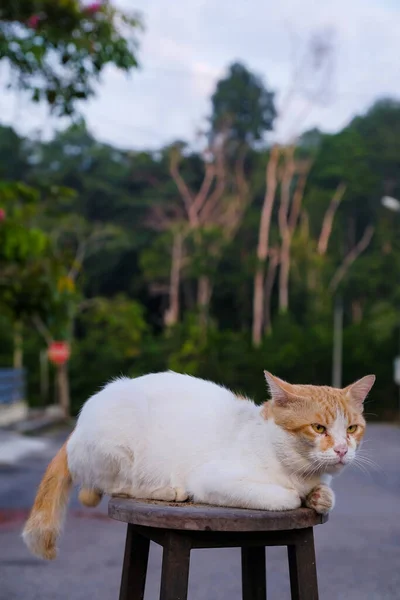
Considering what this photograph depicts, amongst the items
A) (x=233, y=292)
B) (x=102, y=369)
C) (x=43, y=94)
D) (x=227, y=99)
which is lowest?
(x=102, y=369)

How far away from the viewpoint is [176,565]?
2510 mm

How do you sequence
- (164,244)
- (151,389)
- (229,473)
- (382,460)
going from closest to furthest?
(229,473) → (151,389) → (382,460) → (164,244)

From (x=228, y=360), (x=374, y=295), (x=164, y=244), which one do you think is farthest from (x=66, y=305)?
(x=374, y=295)

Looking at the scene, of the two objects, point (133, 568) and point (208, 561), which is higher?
point (133, 568)

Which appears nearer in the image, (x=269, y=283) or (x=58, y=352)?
(x=58, y=352)

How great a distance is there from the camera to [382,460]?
13.7 meters

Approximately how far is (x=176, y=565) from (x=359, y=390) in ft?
2.44

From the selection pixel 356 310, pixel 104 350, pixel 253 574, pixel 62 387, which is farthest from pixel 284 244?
pixel 253 574

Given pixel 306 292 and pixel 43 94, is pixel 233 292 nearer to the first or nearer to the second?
pixel 306 292

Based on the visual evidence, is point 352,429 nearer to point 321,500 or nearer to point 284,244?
point 321,500

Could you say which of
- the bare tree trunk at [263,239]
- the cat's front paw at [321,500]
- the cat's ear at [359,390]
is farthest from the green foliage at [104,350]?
the cat's front paw at [321,500]

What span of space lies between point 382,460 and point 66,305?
6732mm

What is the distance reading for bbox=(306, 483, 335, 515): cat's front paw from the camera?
256 centimetres

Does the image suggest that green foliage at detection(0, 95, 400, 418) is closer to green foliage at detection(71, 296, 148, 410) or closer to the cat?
green foliage at detection(71, 296, 148, 410)
